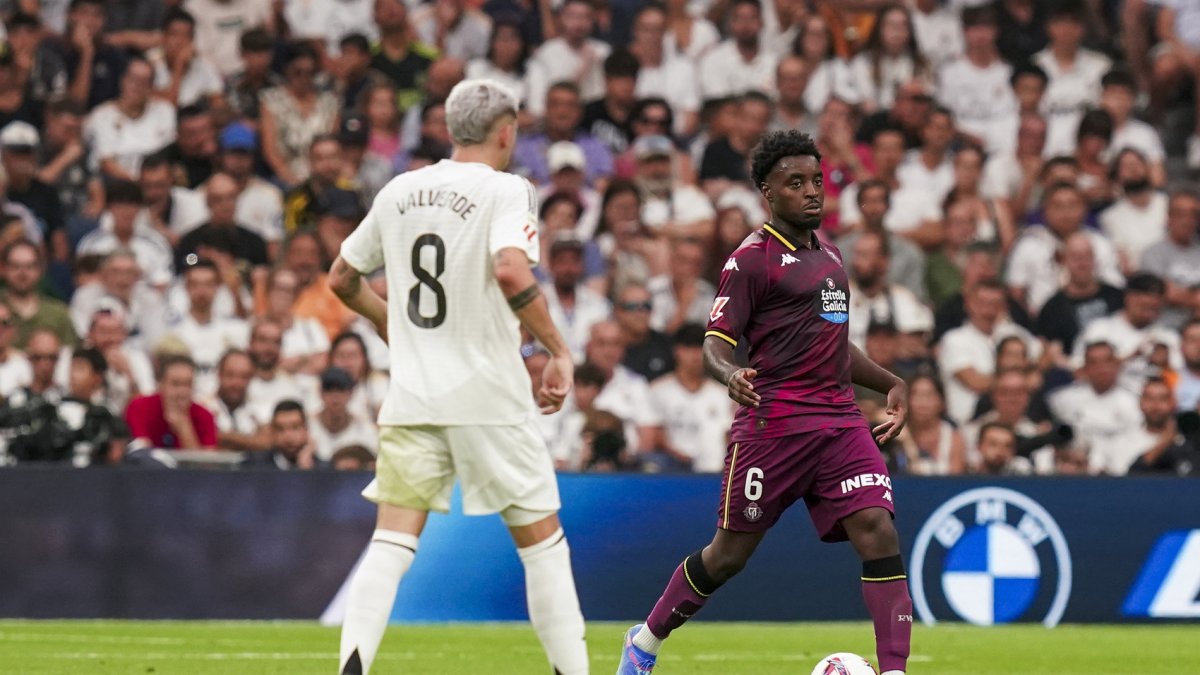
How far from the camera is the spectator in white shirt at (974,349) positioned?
1608 cm

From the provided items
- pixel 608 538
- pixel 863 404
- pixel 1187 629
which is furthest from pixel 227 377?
pixel 1187 629

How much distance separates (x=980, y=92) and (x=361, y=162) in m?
5.89

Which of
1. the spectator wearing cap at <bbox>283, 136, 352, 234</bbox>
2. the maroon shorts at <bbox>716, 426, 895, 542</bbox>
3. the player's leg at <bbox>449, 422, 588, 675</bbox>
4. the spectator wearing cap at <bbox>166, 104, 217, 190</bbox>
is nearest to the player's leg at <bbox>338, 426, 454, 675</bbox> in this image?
the player's leg at <bbox>449, 422, 588, 675</bbox>

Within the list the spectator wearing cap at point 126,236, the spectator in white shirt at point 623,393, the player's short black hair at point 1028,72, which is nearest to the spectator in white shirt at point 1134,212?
the player's short black hair at point 1028,72

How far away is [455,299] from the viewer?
278 inches

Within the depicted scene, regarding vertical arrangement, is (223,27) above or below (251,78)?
above

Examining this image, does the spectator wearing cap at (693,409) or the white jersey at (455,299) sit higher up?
the white jersey at (455,299)

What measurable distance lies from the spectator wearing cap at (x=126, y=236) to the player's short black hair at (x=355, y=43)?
267 centimetres

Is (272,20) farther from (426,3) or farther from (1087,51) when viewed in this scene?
(1087,51)

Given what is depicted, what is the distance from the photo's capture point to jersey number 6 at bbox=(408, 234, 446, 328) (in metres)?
7.05

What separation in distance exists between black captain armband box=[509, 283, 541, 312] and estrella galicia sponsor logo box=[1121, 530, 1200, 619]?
343 inches

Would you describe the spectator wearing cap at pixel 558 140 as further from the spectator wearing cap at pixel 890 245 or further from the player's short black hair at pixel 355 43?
the spectator wearing cap at pixel 890 245

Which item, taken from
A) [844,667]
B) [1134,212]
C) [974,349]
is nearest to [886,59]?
[1134,212]

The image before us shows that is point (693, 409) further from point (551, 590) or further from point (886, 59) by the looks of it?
point (551, 590)
